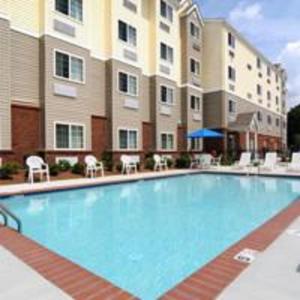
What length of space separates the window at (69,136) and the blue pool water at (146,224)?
11.5ft

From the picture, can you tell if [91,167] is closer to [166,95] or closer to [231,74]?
[166,95]

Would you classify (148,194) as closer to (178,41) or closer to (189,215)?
(189,215)

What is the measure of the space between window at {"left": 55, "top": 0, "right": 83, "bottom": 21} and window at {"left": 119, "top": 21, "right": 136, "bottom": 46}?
288 cm

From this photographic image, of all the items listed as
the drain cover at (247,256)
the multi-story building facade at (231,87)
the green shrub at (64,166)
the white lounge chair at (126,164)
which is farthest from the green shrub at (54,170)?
the multi-story building facade at (231,87)

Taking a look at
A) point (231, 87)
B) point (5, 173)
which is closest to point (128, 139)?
point (5, 173)

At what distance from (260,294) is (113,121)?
15337 millimetres

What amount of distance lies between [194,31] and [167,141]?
9.32 metres

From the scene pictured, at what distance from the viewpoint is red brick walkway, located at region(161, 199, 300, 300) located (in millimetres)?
3217

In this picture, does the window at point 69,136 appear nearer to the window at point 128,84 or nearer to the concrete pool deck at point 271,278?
the window at point 128,84

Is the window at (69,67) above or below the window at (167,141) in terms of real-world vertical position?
above

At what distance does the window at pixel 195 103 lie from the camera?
981 inches

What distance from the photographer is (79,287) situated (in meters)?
3.37

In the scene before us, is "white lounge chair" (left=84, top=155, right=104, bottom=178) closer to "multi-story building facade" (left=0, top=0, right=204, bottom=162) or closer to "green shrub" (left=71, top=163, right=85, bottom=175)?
"green shrub" (left=71, top=163, right=85, bottom=175)

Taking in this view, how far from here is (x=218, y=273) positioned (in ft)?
12.2
